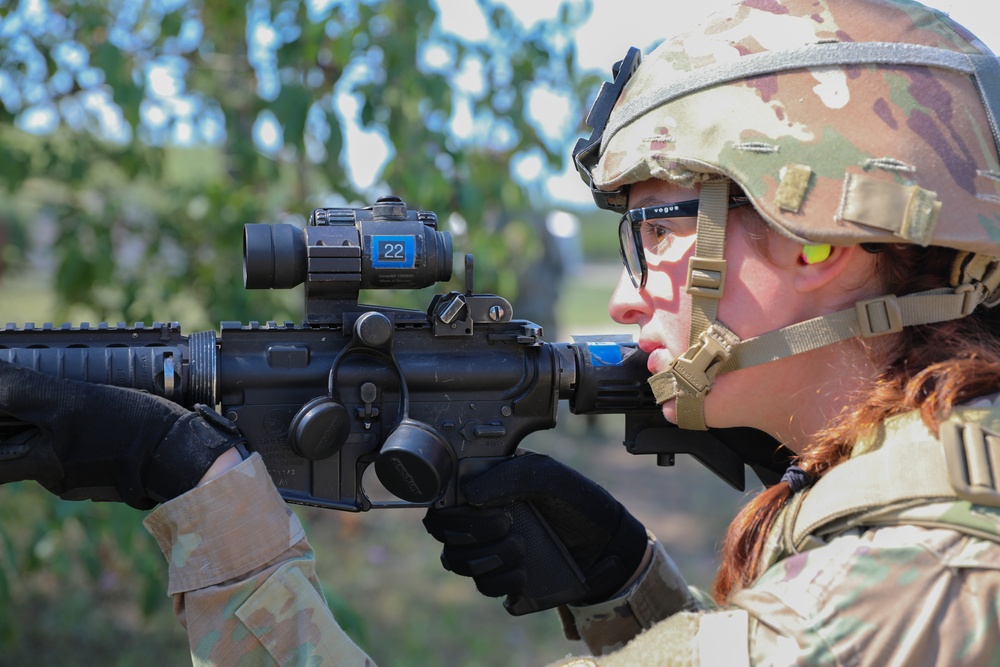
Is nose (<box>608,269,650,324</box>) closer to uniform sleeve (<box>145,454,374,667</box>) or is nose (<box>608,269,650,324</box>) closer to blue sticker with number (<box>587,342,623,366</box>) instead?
blue sticker with number (<box>587,342,623,366</box>)

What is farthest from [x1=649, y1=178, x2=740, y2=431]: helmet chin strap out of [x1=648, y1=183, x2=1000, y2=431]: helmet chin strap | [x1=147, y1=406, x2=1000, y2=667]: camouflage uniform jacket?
[x1=147, y1=406, x2=1000, y2=667]: camouflage uniform jacket

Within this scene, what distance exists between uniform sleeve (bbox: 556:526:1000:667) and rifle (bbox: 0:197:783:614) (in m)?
1.00

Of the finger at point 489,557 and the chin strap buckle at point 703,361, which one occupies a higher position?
the chin strap buckle at point 703,361

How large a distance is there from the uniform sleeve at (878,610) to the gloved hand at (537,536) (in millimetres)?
972

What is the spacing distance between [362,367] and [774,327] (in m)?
1.09

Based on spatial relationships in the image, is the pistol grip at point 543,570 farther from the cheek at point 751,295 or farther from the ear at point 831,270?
the ear at point 831,270

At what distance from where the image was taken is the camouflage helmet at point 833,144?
2035 millimetres

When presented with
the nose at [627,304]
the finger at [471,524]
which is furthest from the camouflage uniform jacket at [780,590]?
the nose at [627,304]

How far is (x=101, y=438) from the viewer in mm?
2260

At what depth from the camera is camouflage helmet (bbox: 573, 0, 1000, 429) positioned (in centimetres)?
204

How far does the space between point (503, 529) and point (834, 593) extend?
1.15 m

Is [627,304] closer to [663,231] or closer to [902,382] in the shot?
[663,231]

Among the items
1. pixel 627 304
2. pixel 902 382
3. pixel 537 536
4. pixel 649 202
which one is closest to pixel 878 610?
pixel 902 382

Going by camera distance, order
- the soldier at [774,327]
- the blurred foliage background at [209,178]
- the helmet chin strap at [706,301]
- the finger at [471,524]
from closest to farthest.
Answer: the soldier at [774,327]
the helmet chin strap at [706,301]
the finger at [471,524]
the blurred foliage background at [209,178]
